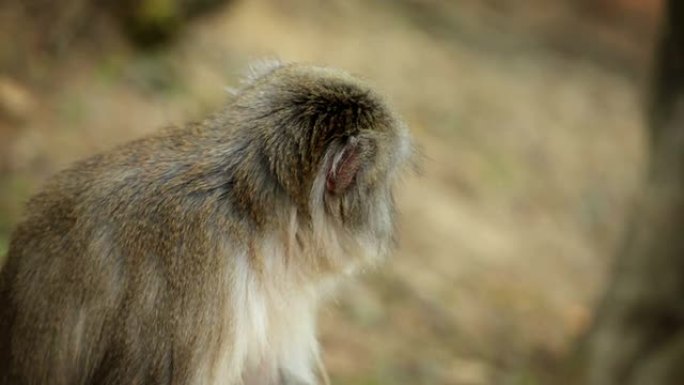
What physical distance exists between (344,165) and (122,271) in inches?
25.7

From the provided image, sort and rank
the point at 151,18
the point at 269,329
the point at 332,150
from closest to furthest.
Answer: the point at 332,150
the point at 269,329
the point at 151,18

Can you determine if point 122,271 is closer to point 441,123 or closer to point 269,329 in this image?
point 269,329

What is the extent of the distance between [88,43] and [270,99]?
372 cm

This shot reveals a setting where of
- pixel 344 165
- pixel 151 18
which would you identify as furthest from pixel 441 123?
pixel 344 165

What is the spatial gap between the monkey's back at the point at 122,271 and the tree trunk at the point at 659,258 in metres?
2.99

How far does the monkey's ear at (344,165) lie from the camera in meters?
2.94

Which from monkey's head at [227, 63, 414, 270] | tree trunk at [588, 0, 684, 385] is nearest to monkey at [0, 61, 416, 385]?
monkey's head at [227, 63, 414, 270]

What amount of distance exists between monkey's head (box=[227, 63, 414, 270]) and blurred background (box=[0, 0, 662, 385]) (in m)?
1.80

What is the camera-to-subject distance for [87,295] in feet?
9.98

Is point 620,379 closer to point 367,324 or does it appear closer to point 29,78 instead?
point 367,324

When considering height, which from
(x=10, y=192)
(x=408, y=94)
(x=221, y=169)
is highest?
(x=408, y=94)

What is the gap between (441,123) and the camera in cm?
822

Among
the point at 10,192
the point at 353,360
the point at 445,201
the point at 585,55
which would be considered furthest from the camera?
the point at 585,55

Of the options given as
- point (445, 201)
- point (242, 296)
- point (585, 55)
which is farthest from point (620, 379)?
point (585, 55)
